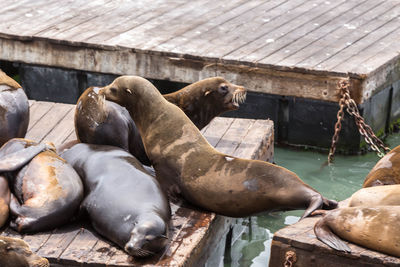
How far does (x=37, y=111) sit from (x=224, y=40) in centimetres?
210

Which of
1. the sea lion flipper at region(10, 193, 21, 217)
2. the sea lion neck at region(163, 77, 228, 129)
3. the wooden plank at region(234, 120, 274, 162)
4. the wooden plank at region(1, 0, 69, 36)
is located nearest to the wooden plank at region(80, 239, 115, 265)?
the sea lion flipper at region(10, 193, 21, 217)

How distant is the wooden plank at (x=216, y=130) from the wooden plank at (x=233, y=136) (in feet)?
0.10

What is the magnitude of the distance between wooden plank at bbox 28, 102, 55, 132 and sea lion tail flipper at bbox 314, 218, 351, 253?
9.58 feet

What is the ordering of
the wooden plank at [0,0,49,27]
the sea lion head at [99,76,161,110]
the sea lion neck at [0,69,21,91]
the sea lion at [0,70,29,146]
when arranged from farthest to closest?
the wooden plank at [0,0,49,27], the sea lion neck at [0,69,21,91], the sea lion at [0,70,29,146], the sea lion head at [99,76,161,110]

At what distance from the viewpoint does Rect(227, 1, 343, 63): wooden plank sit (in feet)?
27.2

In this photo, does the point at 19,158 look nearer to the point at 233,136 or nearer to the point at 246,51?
Result: the point at 233,136

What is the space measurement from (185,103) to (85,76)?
8.38 feet

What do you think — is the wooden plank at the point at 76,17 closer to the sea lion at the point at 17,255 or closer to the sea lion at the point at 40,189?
the sea lion at the point at 40,189

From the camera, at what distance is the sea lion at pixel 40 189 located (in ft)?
17.2

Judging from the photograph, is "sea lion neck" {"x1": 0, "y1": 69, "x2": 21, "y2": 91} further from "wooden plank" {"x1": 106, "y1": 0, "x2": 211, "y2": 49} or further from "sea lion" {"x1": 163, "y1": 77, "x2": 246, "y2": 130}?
"wooden plank" {"x1": 106, "y1": 0, "x2": 211, "y2": 49}

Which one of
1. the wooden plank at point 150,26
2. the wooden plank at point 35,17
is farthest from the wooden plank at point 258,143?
the wooden plank at point 35,17

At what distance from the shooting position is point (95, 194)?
5383 mm

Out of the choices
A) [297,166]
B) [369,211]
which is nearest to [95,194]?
[369,211]

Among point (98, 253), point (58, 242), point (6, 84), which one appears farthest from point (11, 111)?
point (98, 253)
